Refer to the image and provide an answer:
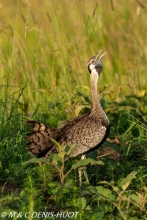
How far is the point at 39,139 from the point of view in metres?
5.81

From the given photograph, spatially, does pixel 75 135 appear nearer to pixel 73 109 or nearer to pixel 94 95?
pixel 94 95

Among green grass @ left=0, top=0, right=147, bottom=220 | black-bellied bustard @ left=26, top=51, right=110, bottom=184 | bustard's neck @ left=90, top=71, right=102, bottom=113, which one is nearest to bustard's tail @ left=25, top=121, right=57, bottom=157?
black-bellied bustard @ left=26, top=51, right=110, bottom=184

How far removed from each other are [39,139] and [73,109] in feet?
2.99

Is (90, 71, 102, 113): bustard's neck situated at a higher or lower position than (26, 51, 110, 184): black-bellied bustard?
higher

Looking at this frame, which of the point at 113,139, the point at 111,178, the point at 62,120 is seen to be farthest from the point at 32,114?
the point at 111,178

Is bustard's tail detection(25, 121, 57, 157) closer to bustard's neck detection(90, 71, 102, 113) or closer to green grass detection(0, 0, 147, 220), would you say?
green grass detection(0, 0, 147, 220)

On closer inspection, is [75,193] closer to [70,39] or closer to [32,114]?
[32,114]

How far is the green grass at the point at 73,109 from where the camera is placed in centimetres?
493

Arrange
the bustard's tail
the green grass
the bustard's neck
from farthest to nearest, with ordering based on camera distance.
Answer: the bustard's neck, the bustard's tail, the green grass

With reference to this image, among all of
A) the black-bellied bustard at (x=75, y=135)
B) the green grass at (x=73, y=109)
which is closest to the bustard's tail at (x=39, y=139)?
the black-bellied bustard at (x=75, y=135)

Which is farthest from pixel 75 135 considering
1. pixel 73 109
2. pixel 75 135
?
pixel 73 109

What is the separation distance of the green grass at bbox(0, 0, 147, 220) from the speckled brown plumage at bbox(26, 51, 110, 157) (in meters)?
→ 0.15

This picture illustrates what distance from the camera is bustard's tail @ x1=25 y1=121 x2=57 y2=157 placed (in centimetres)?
577

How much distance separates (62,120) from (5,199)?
2413mm
